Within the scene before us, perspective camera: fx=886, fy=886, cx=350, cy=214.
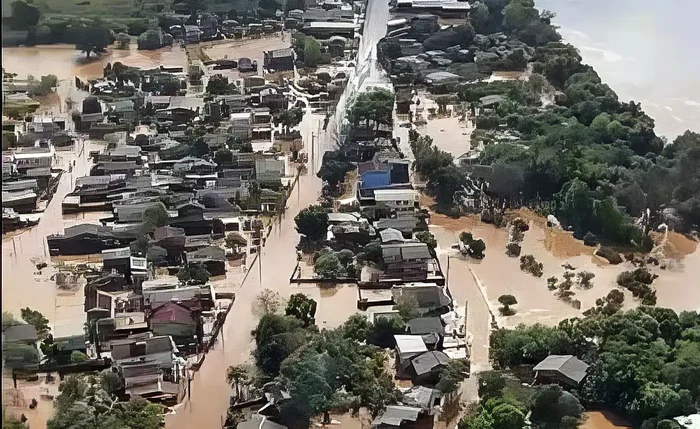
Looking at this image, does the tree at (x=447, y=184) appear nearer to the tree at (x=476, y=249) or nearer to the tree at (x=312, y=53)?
the tree at (x=476, y=249)

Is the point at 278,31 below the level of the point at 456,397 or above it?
above

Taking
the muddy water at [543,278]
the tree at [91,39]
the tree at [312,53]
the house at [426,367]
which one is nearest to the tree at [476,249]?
the muddy water at [543,278]

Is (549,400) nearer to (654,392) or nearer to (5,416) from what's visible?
(654,392)

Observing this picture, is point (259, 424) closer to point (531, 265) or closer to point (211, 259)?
point (211, 259)

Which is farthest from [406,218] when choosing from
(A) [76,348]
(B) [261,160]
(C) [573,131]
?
(A) [76,348]

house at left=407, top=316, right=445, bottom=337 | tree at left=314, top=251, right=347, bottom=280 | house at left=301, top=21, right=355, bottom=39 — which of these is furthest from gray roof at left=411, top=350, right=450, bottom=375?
house at left=301, top=21, right=355, bottom=39

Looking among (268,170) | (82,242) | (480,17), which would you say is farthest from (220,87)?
(480,17)

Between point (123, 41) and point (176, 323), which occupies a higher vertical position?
point (123, 41)
